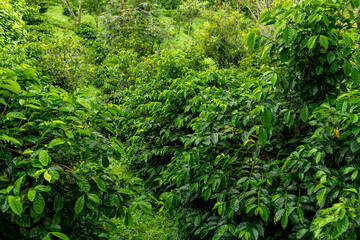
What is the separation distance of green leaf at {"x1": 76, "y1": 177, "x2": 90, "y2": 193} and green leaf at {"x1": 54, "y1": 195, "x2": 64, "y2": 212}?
0.40 feet

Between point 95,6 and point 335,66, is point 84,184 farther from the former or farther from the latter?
point 95,6

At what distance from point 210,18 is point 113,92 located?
5569 millimetres

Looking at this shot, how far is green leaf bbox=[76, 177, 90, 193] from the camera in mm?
1365

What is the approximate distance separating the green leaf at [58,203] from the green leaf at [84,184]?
12 cm

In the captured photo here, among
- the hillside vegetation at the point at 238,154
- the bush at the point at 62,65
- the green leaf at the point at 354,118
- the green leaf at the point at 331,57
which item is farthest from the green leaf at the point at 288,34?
the bush at the point at 62,65

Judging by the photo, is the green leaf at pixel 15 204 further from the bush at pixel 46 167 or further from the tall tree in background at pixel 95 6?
the tall tree in background at pixel 95 6

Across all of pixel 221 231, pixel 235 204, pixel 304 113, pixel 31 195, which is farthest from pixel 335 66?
pixel 31 195

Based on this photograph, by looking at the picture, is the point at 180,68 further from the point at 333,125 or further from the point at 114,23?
the point at 114,23

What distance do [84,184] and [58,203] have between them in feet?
0.54

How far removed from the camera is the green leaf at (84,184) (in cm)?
137

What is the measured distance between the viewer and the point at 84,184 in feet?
4.56

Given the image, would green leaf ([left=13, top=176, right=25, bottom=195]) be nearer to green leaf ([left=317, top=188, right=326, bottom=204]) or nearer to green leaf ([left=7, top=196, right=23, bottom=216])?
green leaf ([left=7, top=196, right=23, bottom=216])

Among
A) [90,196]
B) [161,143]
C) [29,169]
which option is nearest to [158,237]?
[161,143]

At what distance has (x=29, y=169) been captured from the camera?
1.26 m
